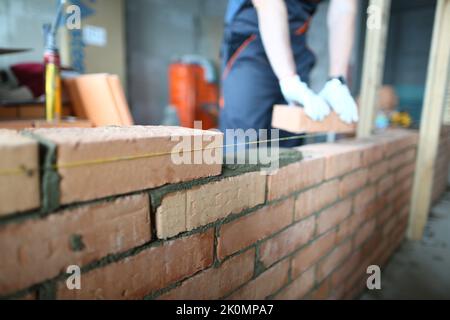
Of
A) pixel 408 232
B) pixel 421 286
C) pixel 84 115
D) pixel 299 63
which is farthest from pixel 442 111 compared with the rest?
pixel 84 115

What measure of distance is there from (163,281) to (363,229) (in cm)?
118

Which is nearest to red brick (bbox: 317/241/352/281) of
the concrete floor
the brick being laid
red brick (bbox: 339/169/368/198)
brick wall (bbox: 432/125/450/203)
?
red brick (bbox: 339/169/368/198)

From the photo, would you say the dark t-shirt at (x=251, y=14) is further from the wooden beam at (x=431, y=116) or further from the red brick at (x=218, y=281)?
the wooden beam at (x=431, y=116)

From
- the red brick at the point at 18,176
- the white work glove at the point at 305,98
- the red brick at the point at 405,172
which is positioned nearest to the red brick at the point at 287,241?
the white work glove at the point at 305,98

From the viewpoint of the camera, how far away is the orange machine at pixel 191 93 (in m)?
3.75

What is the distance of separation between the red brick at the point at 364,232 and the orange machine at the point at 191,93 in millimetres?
2409

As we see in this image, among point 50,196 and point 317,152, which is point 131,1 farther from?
point 50,196

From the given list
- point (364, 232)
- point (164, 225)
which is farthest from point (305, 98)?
point (364, 232)

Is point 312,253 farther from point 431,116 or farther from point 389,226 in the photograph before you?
point 431,116

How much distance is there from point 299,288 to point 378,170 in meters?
0.77

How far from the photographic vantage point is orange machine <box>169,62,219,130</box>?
12.3 feet

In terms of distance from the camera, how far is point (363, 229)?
4.89 ft

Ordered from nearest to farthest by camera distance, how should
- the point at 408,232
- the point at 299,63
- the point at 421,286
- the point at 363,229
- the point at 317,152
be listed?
1. the point at 317,152
2. the point at 299,63
3. the point at 363,229
4. the point at 421,286
5. the point at 408,232

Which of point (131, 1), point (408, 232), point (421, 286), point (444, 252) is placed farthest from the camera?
point (131, 1)
